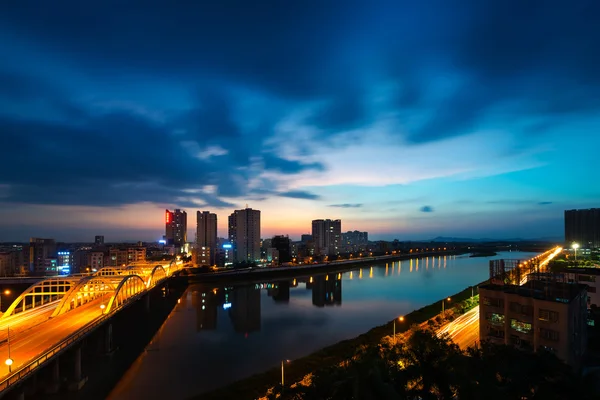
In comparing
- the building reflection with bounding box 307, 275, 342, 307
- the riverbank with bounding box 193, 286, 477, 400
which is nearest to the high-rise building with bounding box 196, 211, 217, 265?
the building reflection with bounding box 307, 275, 342, 307

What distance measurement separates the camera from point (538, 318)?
9562 mm

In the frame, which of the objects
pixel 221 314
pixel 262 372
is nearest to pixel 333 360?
pixel 262 372

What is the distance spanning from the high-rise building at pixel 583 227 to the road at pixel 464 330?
216 feet

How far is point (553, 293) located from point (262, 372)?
9.02m

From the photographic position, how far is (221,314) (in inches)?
843

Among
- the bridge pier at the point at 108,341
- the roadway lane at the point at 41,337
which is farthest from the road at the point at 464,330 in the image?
the bridge pier at the point at 108,341

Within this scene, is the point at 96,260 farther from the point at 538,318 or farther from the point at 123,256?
the point at 538,318

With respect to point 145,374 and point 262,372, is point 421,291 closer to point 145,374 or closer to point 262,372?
point 262,372

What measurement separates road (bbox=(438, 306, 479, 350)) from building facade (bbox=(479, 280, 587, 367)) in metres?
1.27

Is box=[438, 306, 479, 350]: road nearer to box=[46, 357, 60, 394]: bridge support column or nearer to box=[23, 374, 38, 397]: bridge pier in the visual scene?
box=[46, 357, 60, 394]: bridge support column

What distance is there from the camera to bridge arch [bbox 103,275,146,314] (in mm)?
15312

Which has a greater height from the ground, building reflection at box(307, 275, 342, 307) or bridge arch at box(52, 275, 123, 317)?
bridge arch at box(52, 275, 123, 317)

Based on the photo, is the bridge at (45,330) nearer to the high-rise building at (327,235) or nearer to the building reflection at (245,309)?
the building reflection at (245,309)

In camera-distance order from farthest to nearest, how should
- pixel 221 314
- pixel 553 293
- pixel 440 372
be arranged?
1. pixel 221 314
2. pixel 553 293
3. pixel 440 372
